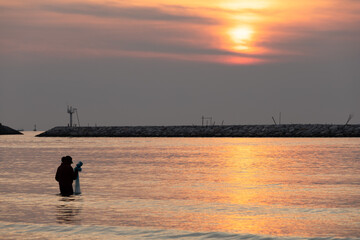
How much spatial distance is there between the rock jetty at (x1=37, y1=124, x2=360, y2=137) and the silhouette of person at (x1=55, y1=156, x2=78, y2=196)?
145293 mm

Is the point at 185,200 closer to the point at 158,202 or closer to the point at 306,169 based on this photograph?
the point at 158,202

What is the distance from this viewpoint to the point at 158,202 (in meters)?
22.3

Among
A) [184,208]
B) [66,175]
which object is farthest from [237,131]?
[184,208]

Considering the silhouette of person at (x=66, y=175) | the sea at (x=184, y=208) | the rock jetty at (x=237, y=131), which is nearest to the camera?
the sea at (x=184, y=208)

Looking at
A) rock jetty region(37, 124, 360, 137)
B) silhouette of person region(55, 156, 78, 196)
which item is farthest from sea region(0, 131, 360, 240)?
rock jetty region(37, 124, 360, 137)

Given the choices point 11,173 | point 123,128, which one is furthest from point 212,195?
point 123,128

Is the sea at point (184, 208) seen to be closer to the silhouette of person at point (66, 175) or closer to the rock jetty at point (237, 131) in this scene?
the silhouette of person at point (66, 175)

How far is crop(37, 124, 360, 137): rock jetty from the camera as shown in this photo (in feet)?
545

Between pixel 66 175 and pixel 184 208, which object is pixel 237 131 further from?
pixel 184 208

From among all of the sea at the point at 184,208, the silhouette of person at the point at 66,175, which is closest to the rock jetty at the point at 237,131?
the sea at the point at 184,208

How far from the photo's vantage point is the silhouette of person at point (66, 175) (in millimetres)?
23547

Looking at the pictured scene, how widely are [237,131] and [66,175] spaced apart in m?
159

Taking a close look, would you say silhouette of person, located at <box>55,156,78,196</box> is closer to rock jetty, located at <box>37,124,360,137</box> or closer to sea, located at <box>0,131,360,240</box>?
sea, located at <box>0,131,360,240</box>

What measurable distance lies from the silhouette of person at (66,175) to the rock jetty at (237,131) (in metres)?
145
